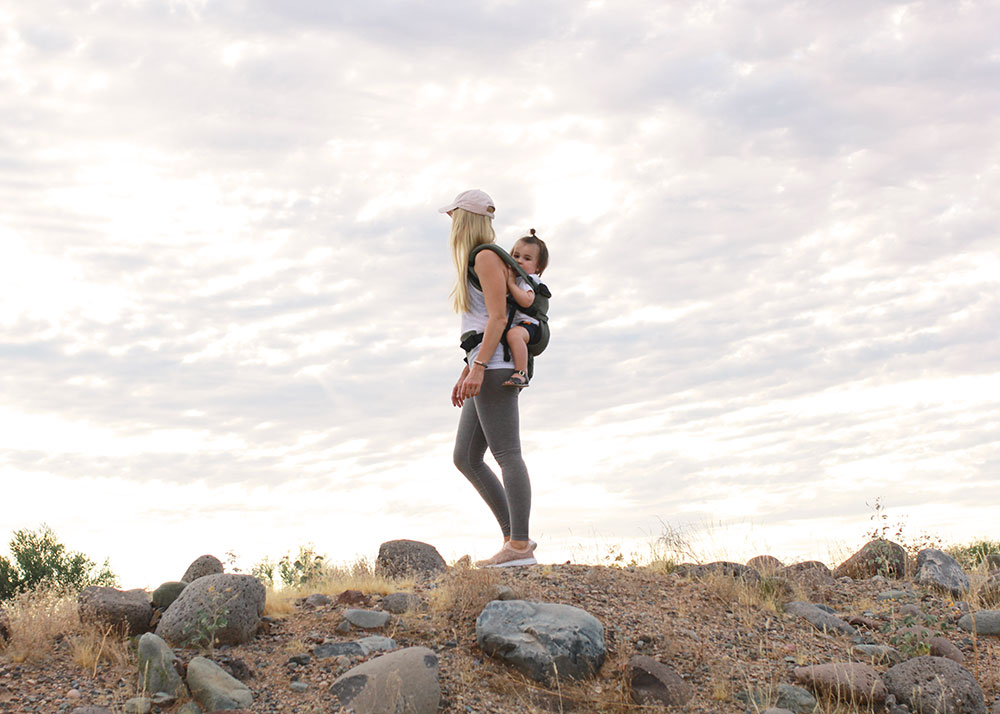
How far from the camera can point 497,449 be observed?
7910 mm

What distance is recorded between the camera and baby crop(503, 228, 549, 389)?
25.7 feet

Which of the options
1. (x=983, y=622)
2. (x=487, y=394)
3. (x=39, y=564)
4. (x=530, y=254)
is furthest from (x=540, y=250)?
(x=39, y=564)

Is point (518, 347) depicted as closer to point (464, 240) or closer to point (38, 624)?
point (464, 240)

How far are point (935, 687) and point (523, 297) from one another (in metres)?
4.72

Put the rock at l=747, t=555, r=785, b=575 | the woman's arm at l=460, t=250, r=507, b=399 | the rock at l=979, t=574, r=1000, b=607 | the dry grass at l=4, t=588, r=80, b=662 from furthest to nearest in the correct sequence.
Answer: the rock at l=979, t=574, r=1000, b=607 < the rock at l=747, t=555, r=785, b=575 < the woman's arm at l=460, t=250, r=507, b=399 < the dry grass at l=4, t=588, r=80, b=662

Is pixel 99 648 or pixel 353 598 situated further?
pixel 353 598

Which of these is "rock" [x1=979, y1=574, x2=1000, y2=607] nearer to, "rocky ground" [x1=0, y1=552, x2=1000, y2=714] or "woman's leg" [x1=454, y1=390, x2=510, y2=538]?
"rocky ground" [x1=0, y1=552, x2=1000, y2=714]

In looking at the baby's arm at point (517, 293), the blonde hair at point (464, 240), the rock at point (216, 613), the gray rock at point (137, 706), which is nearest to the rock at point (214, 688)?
the gray rock at point (137, 706)

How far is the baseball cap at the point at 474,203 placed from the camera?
8117mm

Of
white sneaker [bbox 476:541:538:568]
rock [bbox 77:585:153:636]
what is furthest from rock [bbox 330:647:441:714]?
rock [bbox 77:585:153:636]

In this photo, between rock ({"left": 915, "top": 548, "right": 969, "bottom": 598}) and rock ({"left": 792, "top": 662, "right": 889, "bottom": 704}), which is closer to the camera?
rock ({"left": 792, "top": 662, "right": 889, "bottom": 704})

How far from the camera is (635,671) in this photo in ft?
22.4

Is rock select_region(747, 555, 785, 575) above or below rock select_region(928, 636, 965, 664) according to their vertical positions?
above

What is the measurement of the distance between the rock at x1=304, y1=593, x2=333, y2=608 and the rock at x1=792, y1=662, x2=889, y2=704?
407cm
